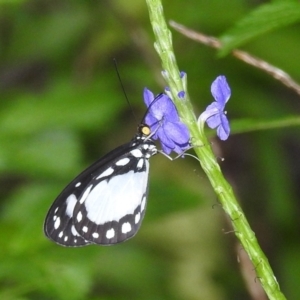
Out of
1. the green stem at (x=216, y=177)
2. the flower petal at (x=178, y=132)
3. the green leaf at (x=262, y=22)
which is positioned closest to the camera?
the green stem at (x=216, y=177)

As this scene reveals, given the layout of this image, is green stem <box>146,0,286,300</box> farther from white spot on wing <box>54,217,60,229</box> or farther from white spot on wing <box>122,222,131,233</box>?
white spot on wing <box>54,217,60,229</box>

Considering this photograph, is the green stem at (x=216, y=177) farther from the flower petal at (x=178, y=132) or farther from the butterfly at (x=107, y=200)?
the butterfly at (x=107, y=200)

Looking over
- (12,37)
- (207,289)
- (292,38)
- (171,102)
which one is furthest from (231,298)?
(171,102)

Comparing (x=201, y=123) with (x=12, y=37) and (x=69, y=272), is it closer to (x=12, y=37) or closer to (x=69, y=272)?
(x=69, y=272)

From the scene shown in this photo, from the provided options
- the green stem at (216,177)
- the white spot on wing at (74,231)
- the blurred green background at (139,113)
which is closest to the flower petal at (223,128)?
the green stem at (216,177)

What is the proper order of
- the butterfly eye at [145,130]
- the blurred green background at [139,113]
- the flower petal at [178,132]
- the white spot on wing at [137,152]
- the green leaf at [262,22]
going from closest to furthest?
the flower petal at [178,132]
the green leaf at [262,22]
the butterfly eye at [145,130]
the white spot on wing at [137,152]
the blurred green background at [139,113]

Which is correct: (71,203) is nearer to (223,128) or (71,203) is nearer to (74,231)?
(74,231)

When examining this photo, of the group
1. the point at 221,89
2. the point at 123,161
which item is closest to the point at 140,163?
the point at 123,161

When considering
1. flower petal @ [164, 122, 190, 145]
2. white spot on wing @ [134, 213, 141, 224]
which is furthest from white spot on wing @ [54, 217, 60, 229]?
flower petal @ [164, 122, 190, 145]
